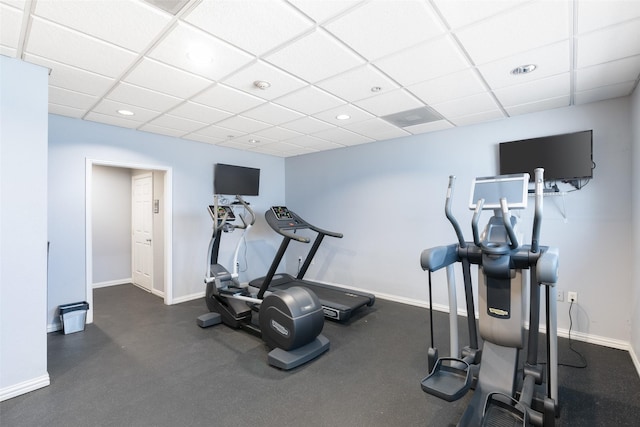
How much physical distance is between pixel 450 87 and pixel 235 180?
389cm

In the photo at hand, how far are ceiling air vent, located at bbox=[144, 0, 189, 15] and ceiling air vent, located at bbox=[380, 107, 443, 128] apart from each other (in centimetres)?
257

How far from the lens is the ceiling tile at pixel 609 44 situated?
6.45 ft

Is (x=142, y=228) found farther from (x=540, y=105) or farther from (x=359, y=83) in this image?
(x=540, y=105)

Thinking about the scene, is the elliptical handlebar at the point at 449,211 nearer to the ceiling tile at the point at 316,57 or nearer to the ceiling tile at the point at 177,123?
the ceiling tile at the point at 316,57

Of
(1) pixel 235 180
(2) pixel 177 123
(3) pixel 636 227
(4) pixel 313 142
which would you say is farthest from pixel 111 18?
(3) pixel 636 227

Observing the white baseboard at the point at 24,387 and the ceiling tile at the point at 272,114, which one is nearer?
the white baseboard at the point at 24,387

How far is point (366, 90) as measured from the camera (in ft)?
9.71

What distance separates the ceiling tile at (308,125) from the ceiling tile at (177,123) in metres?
1.20

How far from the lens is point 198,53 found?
7.39 feet

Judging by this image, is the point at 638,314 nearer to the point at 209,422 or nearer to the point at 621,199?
the point at 621,199

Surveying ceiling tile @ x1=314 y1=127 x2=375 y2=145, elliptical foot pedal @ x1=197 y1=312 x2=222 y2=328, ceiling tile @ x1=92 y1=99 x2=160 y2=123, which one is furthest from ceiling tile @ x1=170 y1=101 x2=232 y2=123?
elliptical foot pedal @ x1=197 y1=312 x2=222 y2=328

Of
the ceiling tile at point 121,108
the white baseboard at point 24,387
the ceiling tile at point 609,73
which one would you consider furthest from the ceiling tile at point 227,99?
the ceiling tile at point 609,73

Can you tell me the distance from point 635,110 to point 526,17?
2034 millimetres

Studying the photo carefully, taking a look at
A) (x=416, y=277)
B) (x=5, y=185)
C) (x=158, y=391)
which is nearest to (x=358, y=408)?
(x=158, y=391)
